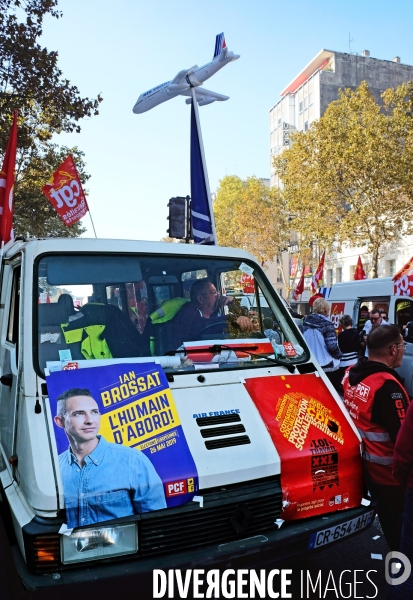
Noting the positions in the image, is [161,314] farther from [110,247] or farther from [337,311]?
[337,311]

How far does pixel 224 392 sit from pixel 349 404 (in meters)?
0.96

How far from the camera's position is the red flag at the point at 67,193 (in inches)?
424

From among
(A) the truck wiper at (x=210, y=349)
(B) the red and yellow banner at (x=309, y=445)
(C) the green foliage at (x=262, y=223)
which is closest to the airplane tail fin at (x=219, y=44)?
(A) the truck wiper at (x=210, y=349)

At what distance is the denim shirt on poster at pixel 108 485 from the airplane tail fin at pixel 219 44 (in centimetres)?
709

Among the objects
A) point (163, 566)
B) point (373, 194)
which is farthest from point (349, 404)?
point (373, 194)

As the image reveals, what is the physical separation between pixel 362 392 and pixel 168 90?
6.80 metres

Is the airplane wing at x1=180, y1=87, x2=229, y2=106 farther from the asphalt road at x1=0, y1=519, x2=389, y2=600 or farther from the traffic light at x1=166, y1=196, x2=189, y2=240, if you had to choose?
the asphalt road at x1=0, y1=519, x2=389, y2=600

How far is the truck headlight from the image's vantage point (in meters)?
2.51

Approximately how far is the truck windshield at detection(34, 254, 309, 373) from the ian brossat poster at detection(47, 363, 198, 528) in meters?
0.24

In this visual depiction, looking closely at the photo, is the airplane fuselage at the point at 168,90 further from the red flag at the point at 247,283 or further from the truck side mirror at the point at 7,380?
the truck side mirror at the point at 7,380

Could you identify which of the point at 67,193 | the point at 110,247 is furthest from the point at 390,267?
the point at 110,247

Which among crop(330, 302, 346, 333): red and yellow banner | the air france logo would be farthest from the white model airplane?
crop(330, 302, 346, 333): red and yellow banner

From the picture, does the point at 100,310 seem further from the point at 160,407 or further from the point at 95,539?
the point at 95,539

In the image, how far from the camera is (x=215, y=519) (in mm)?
2768
